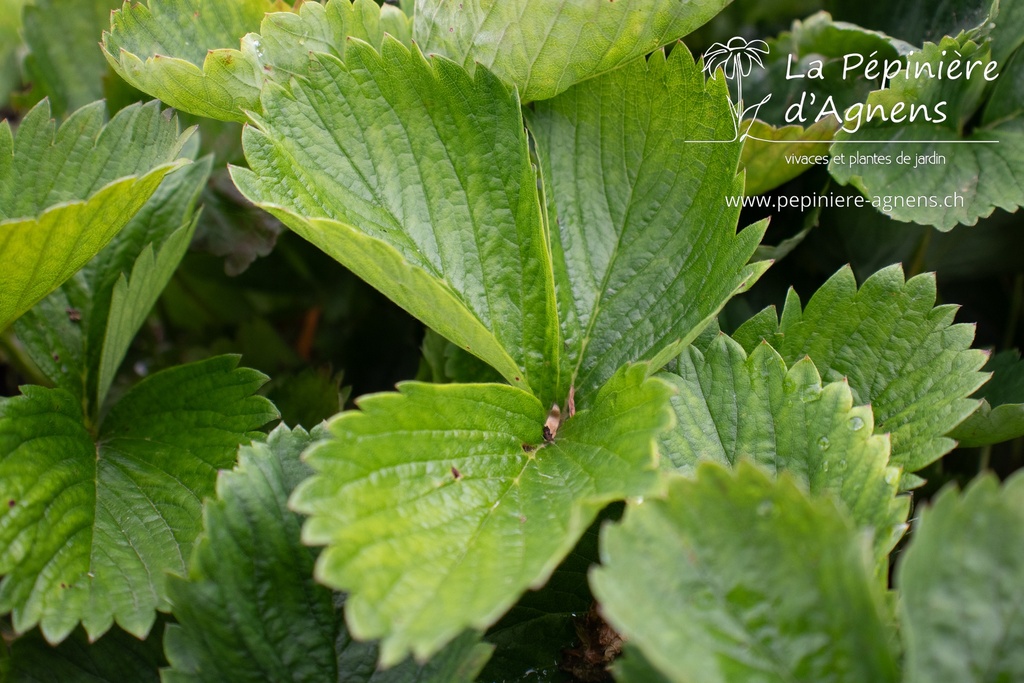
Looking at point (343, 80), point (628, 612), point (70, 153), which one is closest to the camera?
point (628, 612)

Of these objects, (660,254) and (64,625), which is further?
(660,254)

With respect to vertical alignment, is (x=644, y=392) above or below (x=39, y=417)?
above

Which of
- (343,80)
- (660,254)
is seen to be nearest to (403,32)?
(343,80)

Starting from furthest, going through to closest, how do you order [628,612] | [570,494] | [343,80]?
Result: [343,80]
[570,494]
[628,612]

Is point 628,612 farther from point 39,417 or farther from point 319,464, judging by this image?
point 39,417

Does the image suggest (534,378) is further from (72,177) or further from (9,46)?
(9,46)

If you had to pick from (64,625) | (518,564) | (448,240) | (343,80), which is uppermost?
(343,80)
